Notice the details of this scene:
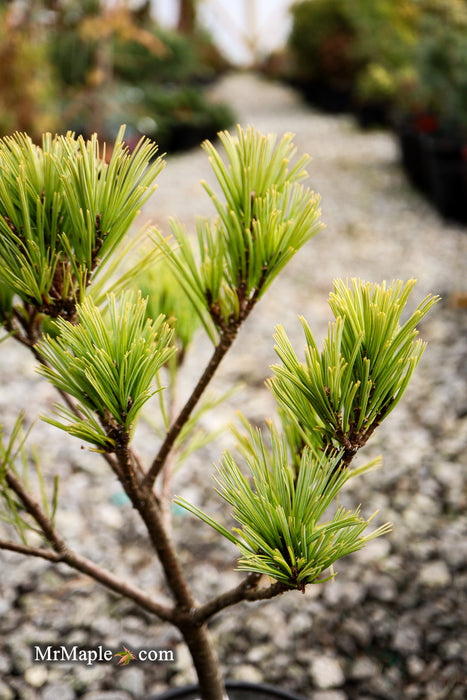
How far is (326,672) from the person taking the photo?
1.16m

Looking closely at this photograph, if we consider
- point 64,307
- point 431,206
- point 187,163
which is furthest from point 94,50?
point 64,307

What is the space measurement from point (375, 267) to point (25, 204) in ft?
9.75

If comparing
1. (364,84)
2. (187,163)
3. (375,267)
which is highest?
(364,84)

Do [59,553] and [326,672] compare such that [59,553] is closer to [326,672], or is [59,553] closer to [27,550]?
[27,550]

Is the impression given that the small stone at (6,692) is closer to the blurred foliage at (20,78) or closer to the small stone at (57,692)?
the small stone at (57,692)

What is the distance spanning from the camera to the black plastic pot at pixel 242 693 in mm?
957

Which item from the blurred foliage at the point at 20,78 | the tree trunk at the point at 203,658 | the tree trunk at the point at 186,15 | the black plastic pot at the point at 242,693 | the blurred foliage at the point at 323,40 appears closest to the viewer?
the tree trunk at the point at 203,658

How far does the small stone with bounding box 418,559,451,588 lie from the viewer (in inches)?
52.2

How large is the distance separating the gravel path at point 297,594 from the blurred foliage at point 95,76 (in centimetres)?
311

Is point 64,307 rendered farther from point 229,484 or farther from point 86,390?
point 229,484

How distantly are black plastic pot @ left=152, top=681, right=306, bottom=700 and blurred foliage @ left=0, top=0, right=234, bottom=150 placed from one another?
14.6 feet

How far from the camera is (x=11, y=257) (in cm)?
54

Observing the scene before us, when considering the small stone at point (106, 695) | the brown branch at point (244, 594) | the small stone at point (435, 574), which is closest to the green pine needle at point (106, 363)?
the brown branch at point (244, 594)

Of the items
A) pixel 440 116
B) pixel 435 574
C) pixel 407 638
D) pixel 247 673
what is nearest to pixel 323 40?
pixel 440 116
